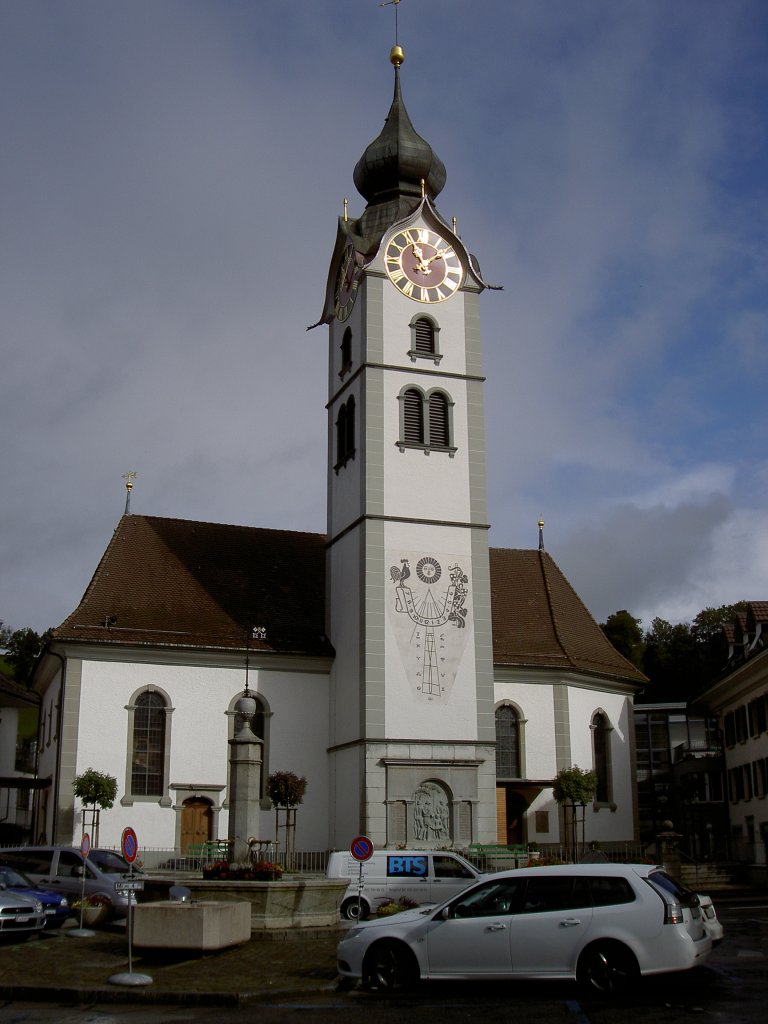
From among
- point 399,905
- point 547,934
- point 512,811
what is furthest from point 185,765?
point 547,934

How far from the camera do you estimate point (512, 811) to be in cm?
3575

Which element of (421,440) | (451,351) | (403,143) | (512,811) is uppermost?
(403,143)

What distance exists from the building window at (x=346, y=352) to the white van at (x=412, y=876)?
17.6 metres

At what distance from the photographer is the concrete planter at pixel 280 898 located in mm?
19109

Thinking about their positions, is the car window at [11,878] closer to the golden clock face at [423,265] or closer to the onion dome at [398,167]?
the golden clock face at [423,265]

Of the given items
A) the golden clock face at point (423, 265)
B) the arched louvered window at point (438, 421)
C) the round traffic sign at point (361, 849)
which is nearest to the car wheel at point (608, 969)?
the round traffic sign at point (361, 849)

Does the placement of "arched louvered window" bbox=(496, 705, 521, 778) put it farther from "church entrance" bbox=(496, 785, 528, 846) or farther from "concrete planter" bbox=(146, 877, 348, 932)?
"concrete planter" bbox=(146, 877, 348, 932)

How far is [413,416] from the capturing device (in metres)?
34.4

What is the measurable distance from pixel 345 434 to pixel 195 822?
39.6 ft

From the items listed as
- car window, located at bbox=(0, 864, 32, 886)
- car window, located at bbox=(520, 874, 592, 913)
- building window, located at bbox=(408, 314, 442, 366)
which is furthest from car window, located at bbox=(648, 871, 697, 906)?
building window, located at bbox=(408, 314, 442, 366)

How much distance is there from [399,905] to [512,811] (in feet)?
49.2

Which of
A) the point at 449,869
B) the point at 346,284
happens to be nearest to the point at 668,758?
the point at 346,284

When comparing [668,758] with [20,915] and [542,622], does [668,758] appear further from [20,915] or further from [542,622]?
[20,915]

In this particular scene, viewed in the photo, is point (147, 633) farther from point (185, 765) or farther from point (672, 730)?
point (672, 730)
